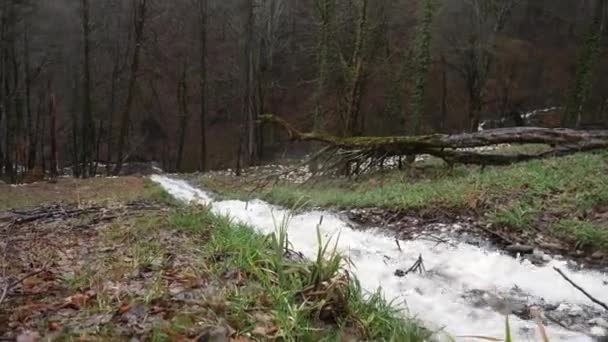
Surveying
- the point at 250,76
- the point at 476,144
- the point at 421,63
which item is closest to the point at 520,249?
the point at 476,144

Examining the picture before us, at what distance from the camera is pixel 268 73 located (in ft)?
88.3

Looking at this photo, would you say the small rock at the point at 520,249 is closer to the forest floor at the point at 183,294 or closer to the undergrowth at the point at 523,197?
the undergrowth at the point at 523,197

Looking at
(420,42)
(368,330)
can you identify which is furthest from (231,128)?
(368,330)

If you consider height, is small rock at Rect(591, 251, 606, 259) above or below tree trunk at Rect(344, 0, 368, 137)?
below

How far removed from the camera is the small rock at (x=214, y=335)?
2169 millimetres

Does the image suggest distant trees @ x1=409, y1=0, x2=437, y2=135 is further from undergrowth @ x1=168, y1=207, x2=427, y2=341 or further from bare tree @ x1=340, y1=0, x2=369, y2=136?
undergrowth @ x1=168, y1=207, x2=427, y2=341

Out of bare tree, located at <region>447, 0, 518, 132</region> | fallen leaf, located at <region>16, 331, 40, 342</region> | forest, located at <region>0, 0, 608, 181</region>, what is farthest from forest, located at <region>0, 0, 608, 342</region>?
bare tree, located at <region>447, 0, 518, 132</region>

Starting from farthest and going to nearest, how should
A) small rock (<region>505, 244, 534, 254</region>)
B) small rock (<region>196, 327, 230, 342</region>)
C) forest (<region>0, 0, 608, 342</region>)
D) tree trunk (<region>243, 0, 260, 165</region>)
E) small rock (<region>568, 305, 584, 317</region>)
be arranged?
tree trunk (<region>243, 0, 260, 165</region>), small rock (<region>505, 244, 534, 254</region>), small rock (<region>568, 305, 584, 317</region>), forest (<region>0, 0, 608, 342</region>), small rock (<region>196, 327, 230, 342</region>)

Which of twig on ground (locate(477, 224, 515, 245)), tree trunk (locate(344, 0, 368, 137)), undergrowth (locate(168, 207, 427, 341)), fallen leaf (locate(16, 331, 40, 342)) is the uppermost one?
tree trunk (locate(344, 0, 368, 137))

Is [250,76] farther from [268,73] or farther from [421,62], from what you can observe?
[421,62]

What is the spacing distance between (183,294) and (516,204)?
14.1 ft

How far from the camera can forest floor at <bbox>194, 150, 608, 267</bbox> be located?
4.59 m

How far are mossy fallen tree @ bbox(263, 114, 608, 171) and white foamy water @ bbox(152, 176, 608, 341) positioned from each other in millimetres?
3727

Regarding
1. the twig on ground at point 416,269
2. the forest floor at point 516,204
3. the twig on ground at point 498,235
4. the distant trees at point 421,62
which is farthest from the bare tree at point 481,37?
the twig on ground at point 416,269
